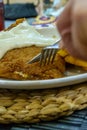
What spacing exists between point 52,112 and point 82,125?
0.18 ft

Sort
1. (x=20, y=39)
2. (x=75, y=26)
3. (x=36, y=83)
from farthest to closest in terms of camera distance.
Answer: (x=20, y=39) < (x=36, y=83) < (x=75, y=26)

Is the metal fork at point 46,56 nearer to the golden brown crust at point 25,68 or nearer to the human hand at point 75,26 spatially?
the golden brown crust at point 25,68

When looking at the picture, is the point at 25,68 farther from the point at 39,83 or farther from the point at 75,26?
the point at 75,26

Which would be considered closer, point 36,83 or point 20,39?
point 36,83

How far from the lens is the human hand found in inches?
8.8

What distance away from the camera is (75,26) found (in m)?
0.23

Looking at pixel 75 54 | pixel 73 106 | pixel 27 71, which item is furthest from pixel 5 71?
pixel 75 54

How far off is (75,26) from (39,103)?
0.28 meters

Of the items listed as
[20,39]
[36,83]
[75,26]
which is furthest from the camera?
[20,39]

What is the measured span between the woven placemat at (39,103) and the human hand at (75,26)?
0.78ft

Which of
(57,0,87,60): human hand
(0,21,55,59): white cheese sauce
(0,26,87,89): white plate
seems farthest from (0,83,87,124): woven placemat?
(57,0,87,60): human hand

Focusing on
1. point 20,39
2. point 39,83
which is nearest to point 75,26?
point 39,83

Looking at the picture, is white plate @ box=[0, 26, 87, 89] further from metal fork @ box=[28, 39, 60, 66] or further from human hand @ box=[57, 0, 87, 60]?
human hand @ box=[57, 0, 87, 60]

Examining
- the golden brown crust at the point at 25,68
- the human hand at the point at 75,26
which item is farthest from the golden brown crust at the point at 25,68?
the human hand at the point at 75,26
